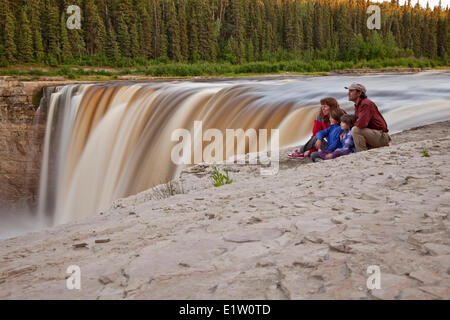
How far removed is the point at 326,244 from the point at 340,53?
189 feet

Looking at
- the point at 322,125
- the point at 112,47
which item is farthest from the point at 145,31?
the point at 322,125

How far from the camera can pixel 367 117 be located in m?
6.32

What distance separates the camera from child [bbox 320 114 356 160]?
659 centimetres

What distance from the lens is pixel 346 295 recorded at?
197 centimetres

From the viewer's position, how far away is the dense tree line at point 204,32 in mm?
38469

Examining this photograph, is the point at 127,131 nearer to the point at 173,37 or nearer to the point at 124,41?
the point at 124,41

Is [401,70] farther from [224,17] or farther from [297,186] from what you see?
[297,186]

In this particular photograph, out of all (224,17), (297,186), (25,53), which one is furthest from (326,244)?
(224,17)

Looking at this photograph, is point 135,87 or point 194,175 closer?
point 194,175

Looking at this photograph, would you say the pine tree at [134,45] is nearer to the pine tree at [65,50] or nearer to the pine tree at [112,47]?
the pine tree at [112,47]

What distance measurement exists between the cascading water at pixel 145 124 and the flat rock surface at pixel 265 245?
5039 millimetres

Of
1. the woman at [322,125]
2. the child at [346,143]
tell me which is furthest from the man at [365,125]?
the woman at [322,125]

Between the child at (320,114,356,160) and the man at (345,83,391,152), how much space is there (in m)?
0.18

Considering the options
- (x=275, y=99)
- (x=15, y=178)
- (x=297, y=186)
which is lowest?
(x=15, y=178)
